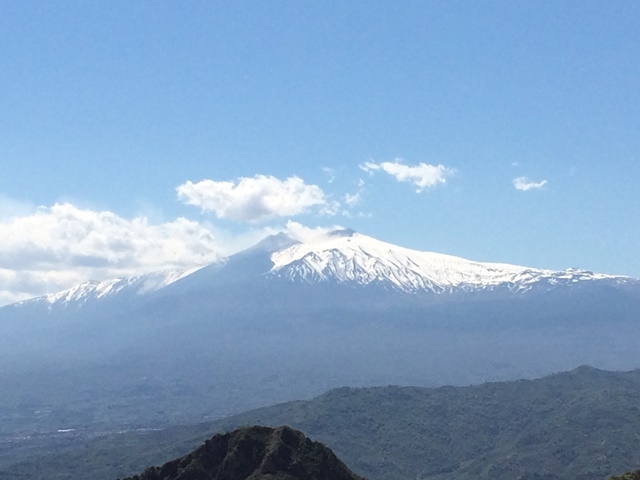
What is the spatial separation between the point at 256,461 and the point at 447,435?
9221 cm

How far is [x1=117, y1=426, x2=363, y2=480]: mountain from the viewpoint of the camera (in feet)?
182

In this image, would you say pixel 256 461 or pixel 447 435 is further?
pixel 447 435

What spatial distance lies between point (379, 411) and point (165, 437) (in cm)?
3586

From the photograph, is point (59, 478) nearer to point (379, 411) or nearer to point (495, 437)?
point (379, 411)

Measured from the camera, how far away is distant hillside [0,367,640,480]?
407 feet

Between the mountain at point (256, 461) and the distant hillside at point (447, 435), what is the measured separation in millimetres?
66317

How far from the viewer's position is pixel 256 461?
185 ft

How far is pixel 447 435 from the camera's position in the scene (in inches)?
5664

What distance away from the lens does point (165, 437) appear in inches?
6024

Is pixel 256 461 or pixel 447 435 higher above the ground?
pixel 256 461

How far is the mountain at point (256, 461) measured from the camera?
5541 cm

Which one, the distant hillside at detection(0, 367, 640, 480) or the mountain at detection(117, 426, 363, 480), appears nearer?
the mountain at detection(117, 426, 363, 480)

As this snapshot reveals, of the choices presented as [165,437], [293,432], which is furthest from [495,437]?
[293,432]

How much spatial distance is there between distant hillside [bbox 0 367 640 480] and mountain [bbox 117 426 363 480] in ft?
218
